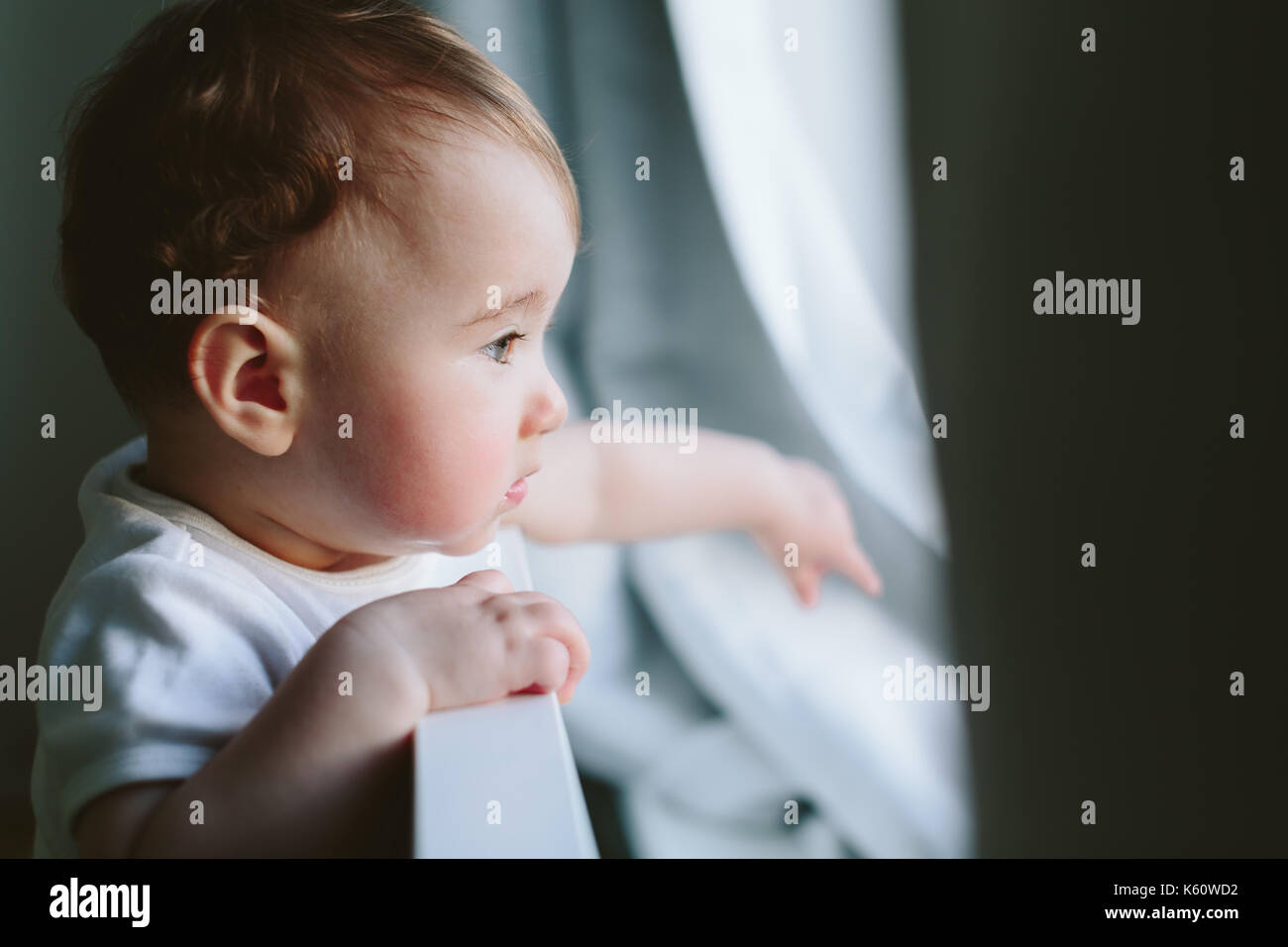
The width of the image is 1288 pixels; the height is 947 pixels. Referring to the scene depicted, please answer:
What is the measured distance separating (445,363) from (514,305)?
0.17 ft

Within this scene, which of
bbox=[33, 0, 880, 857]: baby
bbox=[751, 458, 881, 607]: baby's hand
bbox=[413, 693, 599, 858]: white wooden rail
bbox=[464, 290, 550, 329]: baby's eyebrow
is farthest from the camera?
bbox=[751, 458, 881, 607]: baby's hand

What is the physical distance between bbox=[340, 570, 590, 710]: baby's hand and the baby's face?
11 cm

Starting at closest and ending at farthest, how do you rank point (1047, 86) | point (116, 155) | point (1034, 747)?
point (116, 155) < point (1047, 86) < point (1034, 747)

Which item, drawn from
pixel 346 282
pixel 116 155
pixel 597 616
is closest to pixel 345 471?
pixel 346 282

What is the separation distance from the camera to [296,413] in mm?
559

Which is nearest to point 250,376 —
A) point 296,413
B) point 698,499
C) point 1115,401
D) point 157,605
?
point 296,413

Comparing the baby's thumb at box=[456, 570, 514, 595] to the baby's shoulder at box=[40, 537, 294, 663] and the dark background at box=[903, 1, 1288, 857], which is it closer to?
the baby's shoulder at box=[40, 537, 294, 663]

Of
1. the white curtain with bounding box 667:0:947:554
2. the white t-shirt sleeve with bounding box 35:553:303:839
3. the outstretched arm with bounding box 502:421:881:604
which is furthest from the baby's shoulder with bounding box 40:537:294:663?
the white curtain with bounding box 667:0:947:554

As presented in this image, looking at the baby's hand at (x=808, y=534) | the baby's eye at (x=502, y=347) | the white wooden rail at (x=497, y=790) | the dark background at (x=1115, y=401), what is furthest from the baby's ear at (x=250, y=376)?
the dark background at (x=1115, y=401)

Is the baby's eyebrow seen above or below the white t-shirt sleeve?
above

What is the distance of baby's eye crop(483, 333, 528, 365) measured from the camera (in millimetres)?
577
